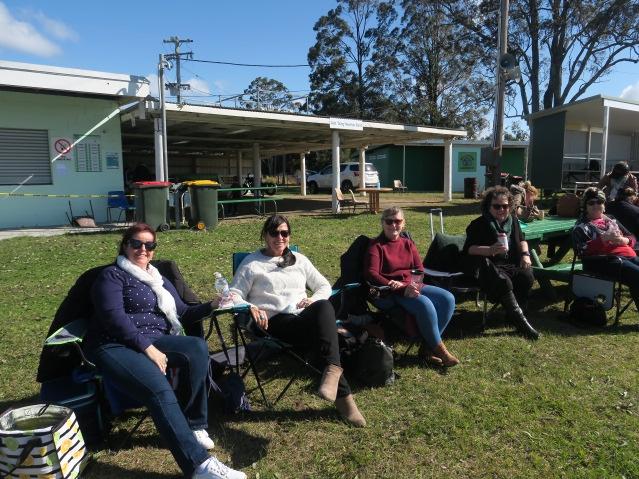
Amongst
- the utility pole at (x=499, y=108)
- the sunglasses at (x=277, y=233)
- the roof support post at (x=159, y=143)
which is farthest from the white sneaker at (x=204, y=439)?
the utility pole at (x=499, y=108)

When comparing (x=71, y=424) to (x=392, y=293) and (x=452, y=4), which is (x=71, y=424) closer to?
(x=392, y=293)

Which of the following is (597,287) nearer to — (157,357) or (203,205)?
(157,357)

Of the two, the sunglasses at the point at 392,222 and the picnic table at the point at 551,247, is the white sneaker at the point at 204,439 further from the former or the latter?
the picnic table at the point at 551,247

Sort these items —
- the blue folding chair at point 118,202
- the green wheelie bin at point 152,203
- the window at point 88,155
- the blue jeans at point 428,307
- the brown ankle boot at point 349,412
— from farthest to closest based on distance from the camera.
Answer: the window at point 88,155, the blue folding chair at point 118,202, the green wheelie bin at point 152,203, the blue jeans at point 428,307, the brown ankle boot at point 349,412

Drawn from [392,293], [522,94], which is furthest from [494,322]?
[522,94]

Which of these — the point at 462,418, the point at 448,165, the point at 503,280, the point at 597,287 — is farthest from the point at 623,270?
the point at 448,165

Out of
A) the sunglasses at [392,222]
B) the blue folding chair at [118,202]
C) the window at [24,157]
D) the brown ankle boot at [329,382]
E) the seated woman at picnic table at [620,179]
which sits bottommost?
the brown ankle boot at [329,382]

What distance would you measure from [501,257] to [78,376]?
354 cm

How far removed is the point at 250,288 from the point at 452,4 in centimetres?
3349

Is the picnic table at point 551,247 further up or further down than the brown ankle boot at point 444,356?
further up

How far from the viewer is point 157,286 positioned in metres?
2.94

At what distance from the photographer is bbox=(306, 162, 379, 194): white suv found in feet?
79.6

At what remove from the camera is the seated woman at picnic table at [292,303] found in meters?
2.97

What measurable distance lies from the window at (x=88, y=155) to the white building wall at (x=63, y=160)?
0.22 feet
